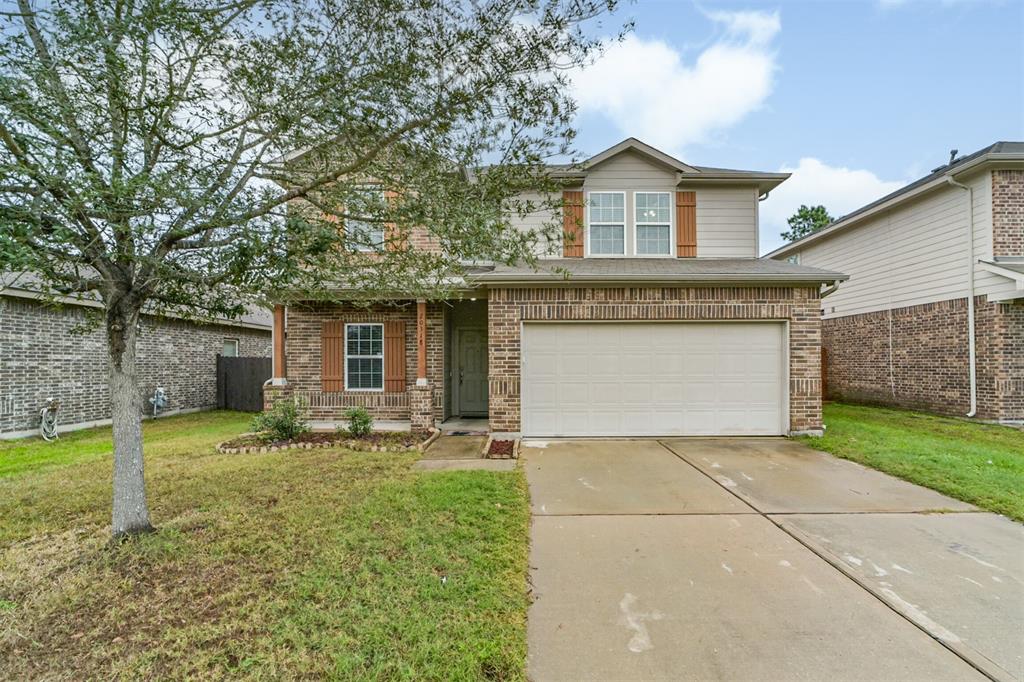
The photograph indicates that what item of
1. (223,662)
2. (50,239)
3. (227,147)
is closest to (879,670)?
(223,662)

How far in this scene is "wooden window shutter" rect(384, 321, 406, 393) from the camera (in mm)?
9414

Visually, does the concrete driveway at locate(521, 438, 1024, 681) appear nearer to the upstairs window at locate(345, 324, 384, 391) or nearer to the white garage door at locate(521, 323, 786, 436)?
the white garage door at locate(521, 323, 786, 436)

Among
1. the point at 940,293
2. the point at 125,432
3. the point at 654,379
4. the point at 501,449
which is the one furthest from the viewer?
the point at 940,293

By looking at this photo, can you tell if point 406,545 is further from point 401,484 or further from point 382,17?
point 382,17

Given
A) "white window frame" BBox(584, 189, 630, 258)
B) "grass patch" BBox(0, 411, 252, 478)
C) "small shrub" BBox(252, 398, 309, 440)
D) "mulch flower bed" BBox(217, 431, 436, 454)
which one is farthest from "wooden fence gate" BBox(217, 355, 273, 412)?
"white window frame" BBox(584, 189, 630, 258)

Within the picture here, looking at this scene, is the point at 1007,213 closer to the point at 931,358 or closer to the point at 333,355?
the point at 931,358

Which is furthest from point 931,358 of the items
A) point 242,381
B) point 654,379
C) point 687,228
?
point 242,381

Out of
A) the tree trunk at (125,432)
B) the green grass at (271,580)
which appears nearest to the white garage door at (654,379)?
the green grass at (271,580)

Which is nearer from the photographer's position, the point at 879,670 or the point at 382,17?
the point at 879,670

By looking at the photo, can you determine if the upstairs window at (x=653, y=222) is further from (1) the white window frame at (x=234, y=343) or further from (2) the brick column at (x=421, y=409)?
(1) the white window frame at (x=234, y=343)

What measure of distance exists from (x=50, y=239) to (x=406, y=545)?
10.4 feet

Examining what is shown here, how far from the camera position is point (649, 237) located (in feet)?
31.0

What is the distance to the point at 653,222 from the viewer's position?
943cm

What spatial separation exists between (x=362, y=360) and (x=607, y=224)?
5.98 metres
